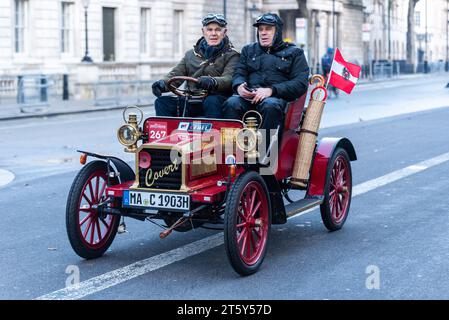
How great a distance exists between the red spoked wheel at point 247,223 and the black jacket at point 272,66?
1217 millimetres

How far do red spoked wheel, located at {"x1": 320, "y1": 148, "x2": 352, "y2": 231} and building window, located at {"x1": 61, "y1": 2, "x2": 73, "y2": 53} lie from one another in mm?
31197

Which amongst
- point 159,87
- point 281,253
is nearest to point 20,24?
point 159,87

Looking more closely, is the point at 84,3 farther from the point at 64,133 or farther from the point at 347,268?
the point at 347,268

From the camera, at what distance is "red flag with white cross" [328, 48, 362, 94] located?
898 centimetres

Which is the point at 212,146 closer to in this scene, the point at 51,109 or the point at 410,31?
the point at 51,109

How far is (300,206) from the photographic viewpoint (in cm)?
799

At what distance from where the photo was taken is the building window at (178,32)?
4794cm

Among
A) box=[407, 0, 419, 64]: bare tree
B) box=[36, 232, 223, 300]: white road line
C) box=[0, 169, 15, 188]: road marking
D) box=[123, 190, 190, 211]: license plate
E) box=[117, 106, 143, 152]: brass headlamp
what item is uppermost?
box=[407, 0, 419, 64]: bare tree

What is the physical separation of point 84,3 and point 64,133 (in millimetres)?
16606

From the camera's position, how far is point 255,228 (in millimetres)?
7176

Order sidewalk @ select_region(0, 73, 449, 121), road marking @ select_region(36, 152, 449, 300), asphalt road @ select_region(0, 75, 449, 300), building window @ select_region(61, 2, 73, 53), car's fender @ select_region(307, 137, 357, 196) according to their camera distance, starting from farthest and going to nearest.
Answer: building window @ select_region(61, 2, 73, 53)
sidewalk @ select_region(0, 73, 449, 121)
car's fender @ select_region(307, 137, 357, 196)
asphalt road @ select_region(0, 75, 449, 300)
road marking @ select_region(36, 152, 449, 300)

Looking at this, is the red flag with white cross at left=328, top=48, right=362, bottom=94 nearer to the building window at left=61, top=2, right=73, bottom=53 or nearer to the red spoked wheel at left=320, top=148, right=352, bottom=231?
the red spoked wheel at left=320, top=148, right=352, bottom=231

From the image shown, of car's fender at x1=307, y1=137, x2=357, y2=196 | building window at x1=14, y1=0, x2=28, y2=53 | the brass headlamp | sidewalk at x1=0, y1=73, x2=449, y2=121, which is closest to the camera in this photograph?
the brass headlamp

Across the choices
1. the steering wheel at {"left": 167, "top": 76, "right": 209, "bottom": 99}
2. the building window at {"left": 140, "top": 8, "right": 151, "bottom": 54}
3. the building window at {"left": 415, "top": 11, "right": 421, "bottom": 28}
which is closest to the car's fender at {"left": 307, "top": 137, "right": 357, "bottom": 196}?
the steering wheel at {"left": 167, "top": 76, "right": 209, "bottom": 99}
